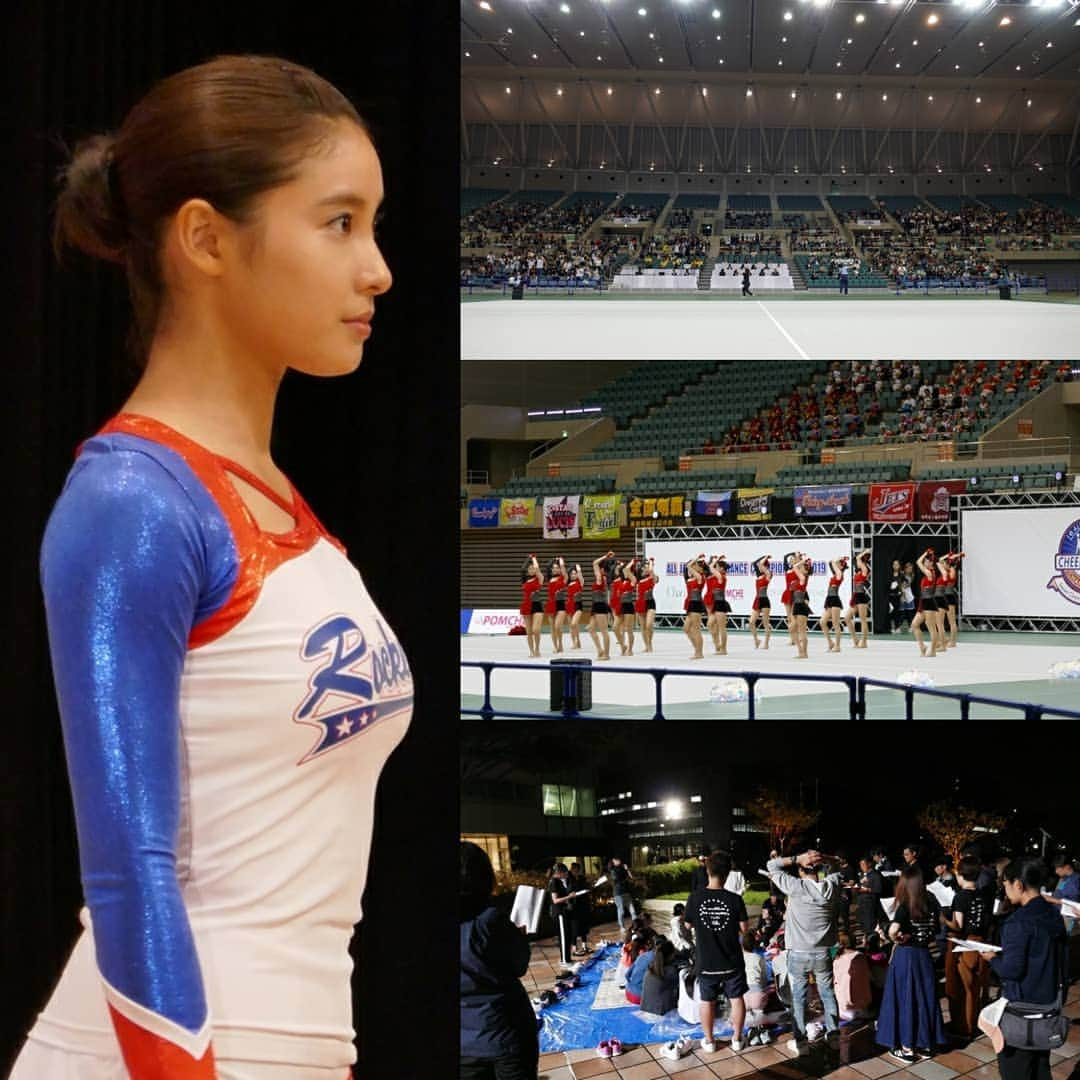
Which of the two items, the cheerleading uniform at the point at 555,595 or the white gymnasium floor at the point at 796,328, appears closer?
the cheerleading uniform at the point at 555,595

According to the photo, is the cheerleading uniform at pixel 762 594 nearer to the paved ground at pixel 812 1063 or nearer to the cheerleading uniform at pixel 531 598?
the cheerleading uniform at pixel 531 598

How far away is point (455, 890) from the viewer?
127 cm

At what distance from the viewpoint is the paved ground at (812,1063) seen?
616cm

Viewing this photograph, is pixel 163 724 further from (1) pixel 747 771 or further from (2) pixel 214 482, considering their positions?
(1) pixel 747 771

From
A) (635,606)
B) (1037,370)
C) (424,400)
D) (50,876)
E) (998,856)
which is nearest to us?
(50,876)

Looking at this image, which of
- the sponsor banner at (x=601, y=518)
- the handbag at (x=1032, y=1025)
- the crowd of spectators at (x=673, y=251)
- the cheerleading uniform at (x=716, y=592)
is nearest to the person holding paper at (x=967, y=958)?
the handbag at (x=1032, y=1025)

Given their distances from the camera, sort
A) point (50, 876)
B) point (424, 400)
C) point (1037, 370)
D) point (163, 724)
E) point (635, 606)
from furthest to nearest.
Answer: point (1037, 370)
point (635, 606)
point (424, 400)
point (50, 876)
point (163, 724)

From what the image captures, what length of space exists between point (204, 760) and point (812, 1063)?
22.1 ft

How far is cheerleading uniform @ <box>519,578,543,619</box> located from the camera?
8430 mm

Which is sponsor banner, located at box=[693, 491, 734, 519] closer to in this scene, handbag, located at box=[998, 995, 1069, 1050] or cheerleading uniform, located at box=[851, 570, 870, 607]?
cheerleading uniform, located at box=[851, 570, 870, 607]

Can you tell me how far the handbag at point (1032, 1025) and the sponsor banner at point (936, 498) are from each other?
529cm

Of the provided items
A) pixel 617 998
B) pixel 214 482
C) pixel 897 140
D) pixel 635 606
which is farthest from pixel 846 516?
pixel 214 482

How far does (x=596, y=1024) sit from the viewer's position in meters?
7.21

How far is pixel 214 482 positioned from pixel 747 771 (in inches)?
279
